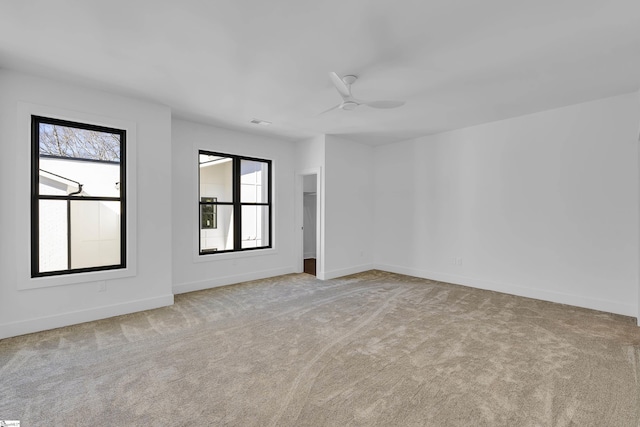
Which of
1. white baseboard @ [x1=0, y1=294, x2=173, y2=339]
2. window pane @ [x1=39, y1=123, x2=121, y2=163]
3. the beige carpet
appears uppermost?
window pane @ [x1=39, y1=123, x2=121, y2=163]

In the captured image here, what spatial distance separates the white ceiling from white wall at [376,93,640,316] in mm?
562

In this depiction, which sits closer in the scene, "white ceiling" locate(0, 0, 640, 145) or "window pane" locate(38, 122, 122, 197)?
"white ceiling" locate(0, 0, 640, 145)

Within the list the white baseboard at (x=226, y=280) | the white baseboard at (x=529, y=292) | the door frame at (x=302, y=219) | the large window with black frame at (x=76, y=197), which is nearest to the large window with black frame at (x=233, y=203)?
the white baseboard at (x=226, y=280)

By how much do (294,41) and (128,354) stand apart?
3.15 metres

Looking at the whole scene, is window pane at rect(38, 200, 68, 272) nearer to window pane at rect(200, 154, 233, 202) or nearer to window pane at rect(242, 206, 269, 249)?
window pane at rect(200, 154, 233, 202)

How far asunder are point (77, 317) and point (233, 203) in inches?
107

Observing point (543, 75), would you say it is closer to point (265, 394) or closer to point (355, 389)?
point (355, 389)

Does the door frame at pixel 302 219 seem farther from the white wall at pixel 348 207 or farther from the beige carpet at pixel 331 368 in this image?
the beige carpet at pixel 331 368

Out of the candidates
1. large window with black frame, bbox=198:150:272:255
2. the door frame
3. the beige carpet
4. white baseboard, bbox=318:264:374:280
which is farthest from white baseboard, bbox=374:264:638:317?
large window with black frame, bbox=198:150:272:255

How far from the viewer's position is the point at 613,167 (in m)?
3.85

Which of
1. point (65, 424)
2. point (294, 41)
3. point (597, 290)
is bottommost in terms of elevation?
point (65, 424)

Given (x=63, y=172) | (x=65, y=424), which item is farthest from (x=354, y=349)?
(x=63, y=172)

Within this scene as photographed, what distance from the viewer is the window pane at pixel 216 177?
523 centimetres

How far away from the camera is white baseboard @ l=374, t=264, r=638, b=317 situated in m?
3.82
